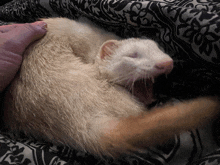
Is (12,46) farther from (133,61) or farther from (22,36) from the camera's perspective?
(133,61)

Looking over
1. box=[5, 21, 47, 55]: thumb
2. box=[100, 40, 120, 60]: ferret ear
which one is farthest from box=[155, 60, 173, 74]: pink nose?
box=[5, 21, 47, 55]: thumb

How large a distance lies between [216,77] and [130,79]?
0.27m

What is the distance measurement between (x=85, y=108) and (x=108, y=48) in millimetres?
289

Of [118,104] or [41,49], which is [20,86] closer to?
[41,49]

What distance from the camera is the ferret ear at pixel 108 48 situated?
0.64m

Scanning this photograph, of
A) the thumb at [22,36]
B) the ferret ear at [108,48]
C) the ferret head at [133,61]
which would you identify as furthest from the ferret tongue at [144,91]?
the thumb at [22,36]

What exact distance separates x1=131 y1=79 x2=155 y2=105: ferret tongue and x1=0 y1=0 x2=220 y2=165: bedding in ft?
0.14

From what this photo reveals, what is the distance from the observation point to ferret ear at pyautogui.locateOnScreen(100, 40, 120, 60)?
64 centimetres

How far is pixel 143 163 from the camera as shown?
41 cm

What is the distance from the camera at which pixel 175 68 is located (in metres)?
0.60

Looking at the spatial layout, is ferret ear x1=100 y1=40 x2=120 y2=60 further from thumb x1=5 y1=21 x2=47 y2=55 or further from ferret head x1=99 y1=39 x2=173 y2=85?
thumb x1=5 y1=21 x2=47 y2=55

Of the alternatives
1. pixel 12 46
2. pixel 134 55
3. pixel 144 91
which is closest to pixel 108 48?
pixel 134 55

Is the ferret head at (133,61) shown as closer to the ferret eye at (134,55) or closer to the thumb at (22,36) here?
the ferret eye at (134,55)

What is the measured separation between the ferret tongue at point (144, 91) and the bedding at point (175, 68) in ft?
0.14
